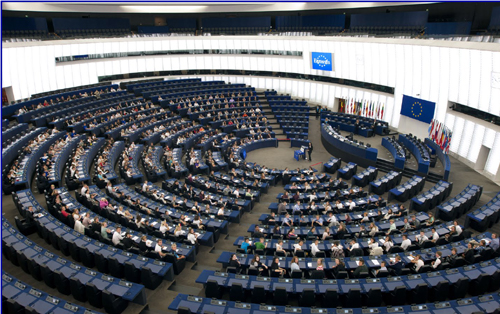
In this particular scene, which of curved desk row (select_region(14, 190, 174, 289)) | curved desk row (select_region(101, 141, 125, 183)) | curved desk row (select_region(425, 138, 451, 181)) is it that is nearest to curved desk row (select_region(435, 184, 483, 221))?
curved desk row (select_region(425, 138, 451, 181))

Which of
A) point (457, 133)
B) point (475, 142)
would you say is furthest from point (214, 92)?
point (475, 142)

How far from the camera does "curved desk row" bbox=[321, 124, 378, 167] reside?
22267 millimetres

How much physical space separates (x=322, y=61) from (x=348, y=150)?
11881 millimetres

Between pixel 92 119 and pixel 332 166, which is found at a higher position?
pixel 92 119

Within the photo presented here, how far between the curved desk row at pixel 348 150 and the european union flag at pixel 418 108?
19.0 ft

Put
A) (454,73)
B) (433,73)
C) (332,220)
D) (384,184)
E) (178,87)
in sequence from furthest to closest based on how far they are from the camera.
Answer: (178,87) < (433,73) < (454,73) < (384,184) < (332,220)

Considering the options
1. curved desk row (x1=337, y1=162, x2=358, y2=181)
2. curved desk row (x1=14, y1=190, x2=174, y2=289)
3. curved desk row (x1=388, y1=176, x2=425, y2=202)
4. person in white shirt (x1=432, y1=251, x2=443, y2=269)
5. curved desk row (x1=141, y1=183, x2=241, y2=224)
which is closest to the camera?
person in white shirt (x1=432, y1=251, x2=443, y2=269)

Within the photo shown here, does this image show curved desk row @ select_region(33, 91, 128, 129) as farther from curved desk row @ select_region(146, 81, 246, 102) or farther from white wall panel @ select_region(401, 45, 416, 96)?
white wall panel @ select_region(401, 45, 416, 96)

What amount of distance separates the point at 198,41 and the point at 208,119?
41.4 feet

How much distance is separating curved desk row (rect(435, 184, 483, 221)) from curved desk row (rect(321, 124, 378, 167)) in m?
6.37

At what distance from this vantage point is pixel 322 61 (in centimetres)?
3234

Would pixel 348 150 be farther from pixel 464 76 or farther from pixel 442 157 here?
pixel 464 76

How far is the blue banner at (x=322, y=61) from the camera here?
3170 centimetres

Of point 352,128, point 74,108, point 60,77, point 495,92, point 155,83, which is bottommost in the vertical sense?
point 352,128
